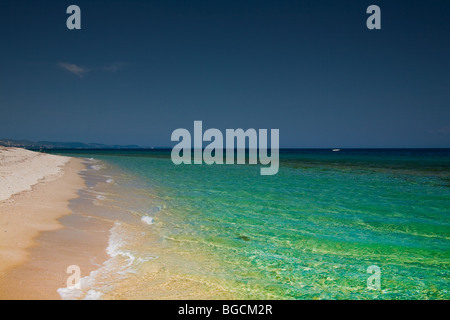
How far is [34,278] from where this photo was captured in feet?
16.8

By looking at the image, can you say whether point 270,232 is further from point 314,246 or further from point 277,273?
point 277,273

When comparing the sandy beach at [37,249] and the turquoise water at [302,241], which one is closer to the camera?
the sandy beach at [37,249]

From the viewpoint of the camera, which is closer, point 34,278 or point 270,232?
point 34,278

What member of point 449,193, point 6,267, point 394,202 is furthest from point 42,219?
point 449,193

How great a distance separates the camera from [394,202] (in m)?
15.1

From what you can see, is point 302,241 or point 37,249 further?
point 302,241

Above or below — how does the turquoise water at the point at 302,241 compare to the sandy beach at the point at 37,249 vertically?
below

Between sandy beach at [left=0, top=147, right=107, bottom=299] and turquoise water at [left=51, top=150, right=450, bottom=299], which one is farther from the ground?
sandy beach at [left=0, top=147, right=107, bottom=299]

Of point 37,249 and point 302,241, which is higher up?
point 37,249

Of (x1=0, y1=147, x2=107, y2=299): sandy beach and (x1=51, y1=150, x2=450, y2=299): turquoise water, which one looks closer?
(x1=0, y1=147, x2=107, y2=299): sandy beach

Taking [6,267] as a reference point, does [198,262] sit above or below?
below
